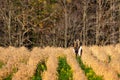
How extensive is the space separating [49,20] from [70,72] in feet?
102

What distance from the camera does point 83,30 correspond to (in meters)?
49.8

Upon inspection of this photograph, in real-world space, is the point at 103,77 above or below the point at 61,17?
above

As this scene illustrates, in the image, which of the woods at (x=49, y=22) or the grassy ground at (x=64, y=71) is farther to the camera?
the woods at (x=49, y=22)

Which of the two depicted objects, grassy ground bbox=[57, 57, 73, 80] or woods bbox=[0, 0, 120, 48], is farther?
woods bbox=[0, 0, 120, 48]

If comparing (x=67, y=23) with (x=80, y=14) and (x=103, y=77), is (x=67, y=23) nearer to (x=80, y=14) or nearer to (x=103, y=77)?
(x=80, y=14)

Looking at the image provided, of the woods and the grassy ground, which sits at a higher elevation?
the grassy ground

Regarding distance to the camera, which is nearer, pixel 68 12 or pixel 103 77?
pixel 103 77

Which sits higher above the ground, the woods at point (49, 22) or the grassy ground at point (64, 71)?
the grassy ground at point (64, 71)

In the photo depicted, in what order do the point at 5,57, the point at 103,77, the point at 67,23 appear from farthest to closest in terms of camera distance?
the point at 67,23 → the point at 5,57 → the point at 103,77

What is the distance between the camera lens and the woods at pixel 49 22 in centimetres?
4769

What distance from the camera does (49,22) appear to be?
48562 mm

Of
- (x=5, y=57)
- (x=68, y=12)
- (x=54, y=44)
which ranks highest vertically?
(x=5, y=57)

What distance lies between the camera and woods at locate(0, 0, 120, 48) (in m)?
47.7

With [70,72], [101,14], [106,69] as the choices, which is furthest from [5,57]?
[101,14]
